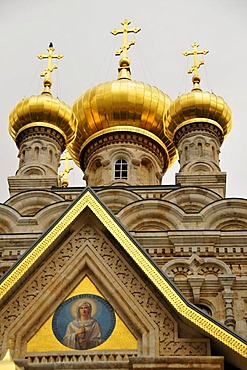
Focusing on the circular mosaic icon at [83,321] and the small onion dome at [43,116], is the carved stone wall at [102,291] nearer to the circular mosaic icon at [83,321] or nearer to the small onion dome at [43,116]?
the circular mosaic icon at [83,321]

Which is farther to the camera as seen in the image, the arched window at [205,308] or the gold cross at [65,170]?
the gold cross at [65,170]

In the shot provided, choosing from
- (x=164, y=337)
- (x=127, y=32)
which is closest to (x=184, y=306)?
(x=164, y=337)

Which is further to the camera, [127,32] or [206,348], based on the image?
[127,32]

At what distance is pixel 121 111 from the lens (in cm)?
1652

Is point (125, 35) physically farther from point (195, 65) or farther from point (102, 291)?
point (102, 291)

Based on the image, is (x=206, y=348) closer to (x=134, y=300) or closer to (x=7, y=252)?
(x=134, y=300)

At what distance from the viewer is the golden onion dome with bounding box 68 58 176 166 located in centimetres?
1658

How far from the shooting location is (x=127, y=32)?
61.6ft

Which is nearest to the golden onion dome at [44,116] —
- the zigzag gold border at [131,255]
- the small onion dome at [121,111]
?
the small onion dome at [121,111]

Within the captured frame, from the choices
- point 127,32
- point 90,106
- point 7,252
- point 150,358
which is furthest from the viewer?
point 127,32

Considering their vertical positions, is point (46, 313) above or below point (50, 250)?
below

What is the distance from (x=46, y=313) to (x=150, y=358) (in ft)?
3.47

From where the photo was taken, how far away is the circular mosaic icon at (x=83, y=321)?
7.88 metres

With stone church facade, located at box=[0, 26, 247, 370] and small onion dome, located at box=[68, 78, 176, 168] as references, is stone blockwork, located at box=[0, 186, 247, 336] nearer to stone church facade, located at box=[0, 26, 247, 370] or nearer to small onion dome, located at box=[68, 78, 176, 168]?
stone church facade, located at box=[0, 26, 247, 370]
